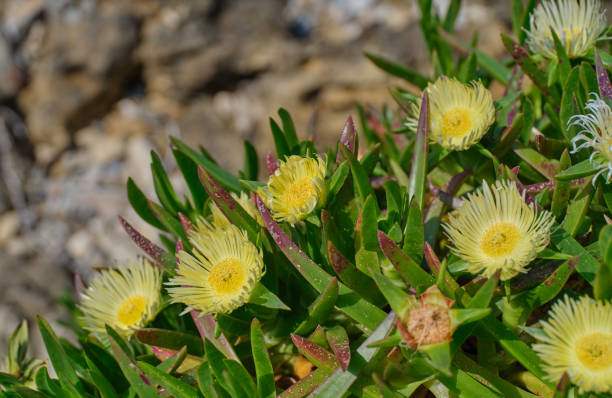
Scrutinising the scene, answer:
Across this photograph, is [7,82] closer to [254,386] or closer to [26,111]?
[26,111]

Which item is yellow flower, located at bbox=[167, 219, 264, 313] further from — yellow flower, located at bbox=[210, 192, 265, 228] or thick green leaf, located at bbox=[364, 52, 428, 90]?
thick green leaf, located at bbox=[364, 52, 428, 90]

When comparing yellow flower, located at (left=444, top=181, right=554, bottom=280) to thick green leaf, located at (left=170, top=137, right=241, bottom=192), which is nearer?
yellow flower, located at (left=444, top=181, right=554, bottom=280)

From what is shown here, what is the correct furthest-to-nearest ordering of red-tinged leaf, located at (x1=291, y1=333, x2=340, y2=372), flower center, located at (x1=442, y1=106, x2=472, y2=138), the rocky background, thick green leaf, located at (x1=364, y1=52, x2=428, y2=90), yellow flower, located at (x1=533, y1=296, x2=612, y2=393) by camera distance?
the rocky background → thick green leaf, located at (x1=364, y1=52, x2=428, y2=90) → flower center, located at (x1=442, y1=106, x2=472, y2=138) → red-tinged leaf, located at (x1=291, y1=333, x2=340, y2=372) → yellow flower, located at (x1=533, y1=296, x2=612, y2=393)

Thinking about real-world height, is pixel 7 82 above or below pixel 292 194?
above

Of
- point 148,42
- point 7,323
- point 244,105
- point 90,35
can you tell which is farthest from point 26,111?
point 7,323

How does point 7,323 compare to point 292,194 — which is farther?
point 7,323

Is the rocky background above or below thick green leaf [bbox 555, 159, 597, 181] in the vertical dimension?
above

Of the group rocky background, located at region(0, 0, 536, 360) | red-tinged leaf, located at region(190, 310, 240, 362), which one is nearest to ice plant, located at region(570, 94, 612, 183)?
red-tinged leaf, located at region(190, 310, 240, 362)
